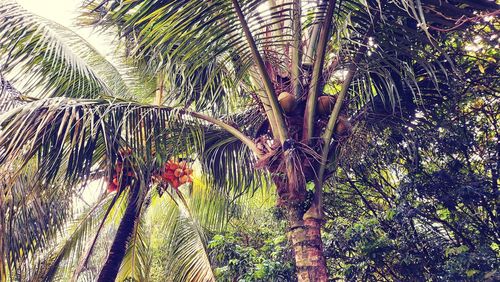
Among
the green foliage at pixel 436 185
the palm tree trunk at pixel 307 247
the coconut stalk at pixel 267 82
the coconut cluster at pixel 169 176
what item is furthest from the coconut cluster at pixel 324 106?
the coconut cluster at pixel 169 176

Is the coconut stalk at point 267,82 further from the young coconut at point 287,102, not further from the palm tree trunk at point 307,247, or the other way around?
the palm tree trunk at point 307,247

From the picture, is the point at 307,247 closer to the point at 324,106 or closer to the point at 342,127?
the point at 342,127

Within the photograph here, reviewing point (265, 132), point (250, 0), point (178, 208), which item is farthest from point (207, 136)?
point (178, 208)

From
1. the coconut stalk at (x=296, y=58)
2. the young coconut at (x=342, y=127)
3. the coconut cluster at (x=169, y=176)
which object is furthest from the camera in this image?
the coconut cluster at (x=169, y=176)

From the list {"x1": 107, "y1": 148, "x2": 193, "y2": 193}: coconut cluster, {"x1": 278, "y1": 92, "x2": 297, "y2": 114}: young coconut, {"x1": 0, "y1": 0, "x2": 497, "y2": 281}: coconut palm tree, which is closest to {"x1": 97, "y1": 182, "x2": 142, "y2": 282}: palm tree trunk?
{"x1": 107, "y1": 148, "x2": 193, "y2": 193}: coconut cluster

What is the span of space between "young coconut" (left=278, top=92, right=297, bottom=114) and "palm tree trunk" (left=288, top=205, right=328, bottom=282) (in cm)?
70

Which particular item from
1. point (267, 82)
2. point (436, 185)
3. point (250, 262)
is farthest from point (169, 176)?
point (436, 185)

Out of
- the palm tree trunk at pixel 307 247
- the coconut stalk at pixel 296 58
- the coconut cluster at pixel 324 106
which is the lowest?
the palm tree trunk at pixel 307 247

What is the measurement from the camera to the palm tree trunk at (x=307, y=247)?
310cm

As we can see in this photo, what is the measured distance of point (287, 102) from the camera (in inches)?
133

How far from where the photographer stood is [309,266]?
10.2 ft

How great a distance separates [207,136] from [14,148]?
6.61 feet

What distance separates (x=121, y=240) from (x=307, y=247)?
252 centimetres

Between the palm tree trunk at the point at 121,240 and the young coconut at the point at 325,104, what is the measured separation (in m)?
2.16
